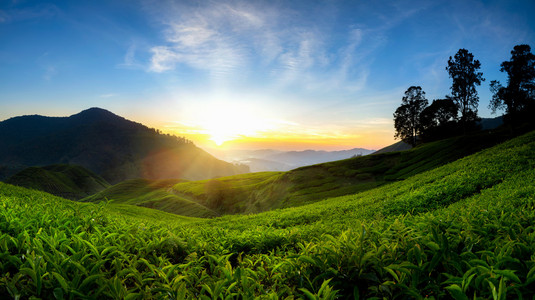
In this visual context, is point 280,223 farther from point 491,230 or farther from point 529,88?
point 529,88

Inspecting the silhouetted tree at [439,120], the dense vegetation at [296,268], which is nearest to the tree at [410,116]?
the silhouetted tree at [439,120]

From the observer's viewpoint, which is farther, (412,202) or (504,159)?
(504,159)

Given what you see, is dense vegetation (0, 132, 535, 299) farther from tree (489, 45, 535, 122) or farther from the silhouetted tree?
the silhouetted tree

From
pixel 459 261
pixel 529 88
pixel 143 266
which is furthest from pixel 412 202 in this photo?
pixel 529 88

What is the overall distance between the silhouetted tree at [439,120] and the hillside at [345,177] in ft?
60.3

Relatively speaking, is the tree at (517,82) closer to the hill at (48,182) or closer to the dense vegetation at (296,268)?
the dense vegetation at (296,268)

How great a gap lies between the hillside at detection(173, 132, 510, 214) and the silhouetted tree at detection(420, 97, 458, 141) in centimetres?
1838

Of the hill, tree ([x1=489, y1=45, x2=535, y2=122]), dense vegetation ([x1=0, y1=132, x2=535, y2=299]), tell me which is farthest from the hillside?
the hill

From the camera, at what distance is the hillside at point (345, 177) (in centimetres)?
4144

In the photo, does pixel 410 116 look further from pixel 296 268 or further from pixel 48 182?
pixel 48 182

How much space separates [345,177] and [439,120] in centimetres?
4669

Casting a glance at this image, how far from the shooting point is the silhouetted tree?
75000 millimetres

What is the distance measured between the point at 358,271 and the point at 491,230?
2.79 metres

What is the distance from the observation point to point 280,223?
15.5 m
